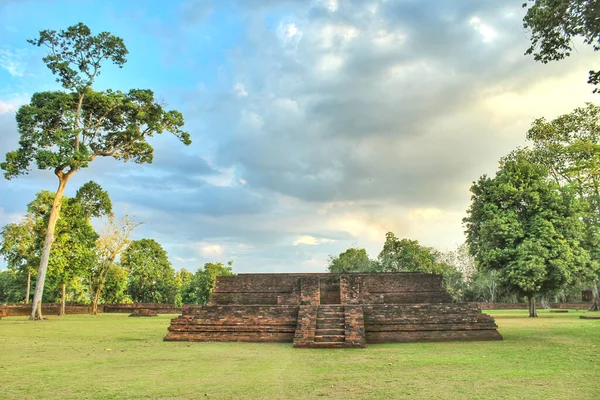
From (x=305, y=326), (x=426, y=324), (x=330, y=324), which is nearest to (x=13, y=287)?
(x=305, y=326)

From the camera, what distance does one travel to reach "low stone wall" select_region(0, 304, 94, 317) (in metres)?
26.4

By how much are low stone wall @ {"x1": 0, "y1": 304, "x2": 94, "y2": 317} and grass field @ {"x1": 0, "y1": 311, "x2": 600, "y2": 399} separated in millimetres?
19444

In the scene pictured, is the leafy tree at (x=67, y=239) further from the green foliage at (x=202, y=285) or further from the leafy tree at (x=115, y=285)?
the green foliage at (x=202, y=285)

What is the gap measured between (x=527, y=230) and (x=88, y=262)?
79.6 ft

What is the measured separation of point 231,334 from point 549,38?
34.2 ft

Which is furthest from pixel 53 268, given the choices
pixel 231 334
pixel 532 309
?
pixel 532 309

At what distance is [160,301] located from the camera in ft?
156

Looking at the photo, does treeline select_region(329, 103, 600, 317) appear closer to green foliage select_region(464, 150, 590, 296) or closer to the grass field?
green foliage select_region(464, 150, 590, 296)

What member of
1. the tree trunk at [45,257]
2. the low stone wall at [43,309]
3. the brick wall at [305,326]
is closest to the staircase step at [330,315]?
the brick wall at [305,326]

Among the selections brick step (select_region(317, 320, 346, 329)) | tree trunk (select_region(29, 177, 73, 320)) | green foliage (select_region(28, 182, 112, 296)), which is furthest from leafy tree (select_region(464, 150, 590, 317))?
green foliage (select_region(28, 182, 112, 296))

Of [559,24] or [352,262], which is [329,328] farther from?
[352,262]

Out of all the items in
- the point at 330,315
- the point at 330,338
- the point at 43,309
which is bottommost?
the point at 43,309

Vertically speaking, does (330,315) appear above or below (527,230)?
below

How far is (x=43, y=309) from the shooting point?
32219mm
